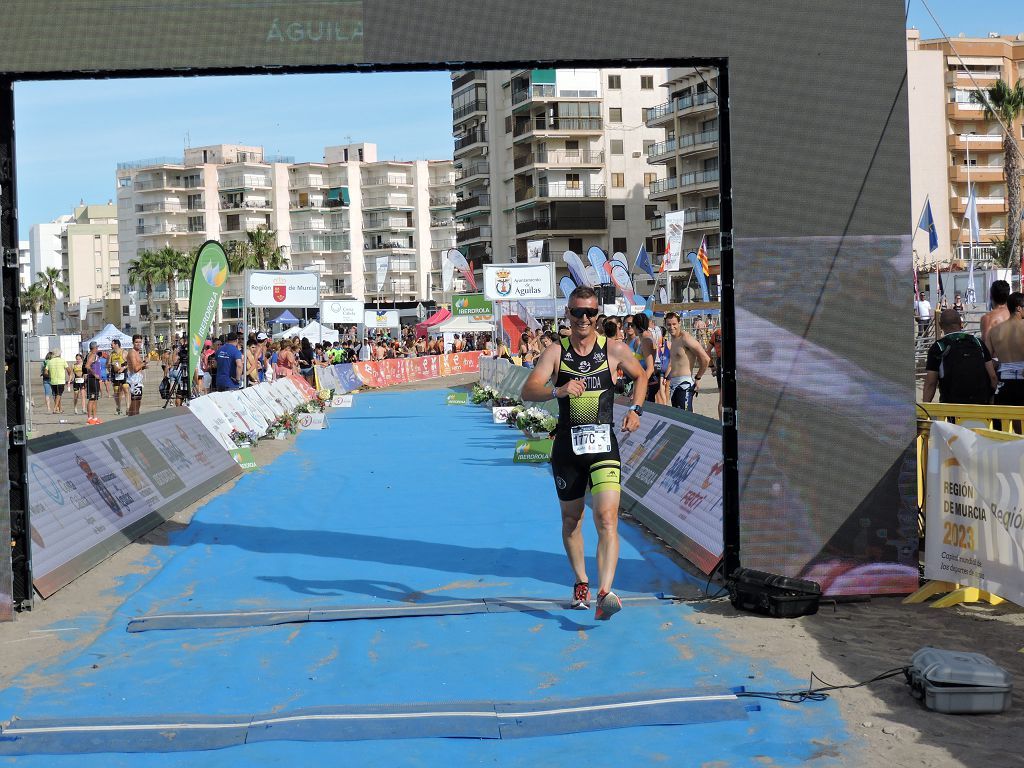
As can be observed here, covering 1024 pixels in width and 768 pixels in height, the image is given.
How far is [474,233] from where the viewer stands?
361 ft

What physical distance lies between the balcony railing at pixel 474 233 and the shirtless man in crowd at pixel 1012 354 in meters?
99.6

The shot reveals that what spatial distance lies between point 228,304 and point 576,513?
11536cm

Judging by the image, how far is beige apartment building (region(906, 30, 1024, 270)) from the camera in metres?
86.2

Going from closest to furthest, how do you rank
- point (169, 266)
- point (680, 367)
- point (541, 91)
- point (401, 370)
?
1. point (680, 367)
2. point (401, 370)
3. point (541, 91)
4. point (169, 266)

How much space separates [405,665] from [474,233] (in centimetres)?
10497

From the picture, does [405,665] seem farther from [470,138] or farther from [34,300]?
[34,300]

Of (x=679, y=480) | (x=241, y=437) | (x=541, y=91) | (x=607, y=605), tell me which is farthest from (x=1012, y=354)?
(x=541, y=91)

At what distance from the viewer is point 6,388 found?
7828 mm

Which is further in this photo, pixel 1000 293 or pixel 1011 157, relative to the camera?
pixel 1011 157

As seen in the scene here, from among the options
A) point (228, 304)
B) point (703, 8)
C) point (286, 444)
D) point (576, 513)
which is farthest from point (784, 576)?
point (228, 304)

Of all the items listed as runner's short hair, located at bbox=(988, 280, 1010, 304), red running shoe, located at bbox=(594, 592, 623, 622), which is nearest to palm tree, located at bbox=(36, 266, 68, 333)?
runner's short hair, located at bbox=(988, 280, 1010, 304)

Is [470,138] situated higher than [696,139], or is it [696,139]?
[470,138]

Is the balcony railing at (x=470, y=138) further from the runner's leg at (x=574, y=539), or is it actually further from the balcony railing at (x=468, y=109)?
the runner's leg at (x=574, y=539)

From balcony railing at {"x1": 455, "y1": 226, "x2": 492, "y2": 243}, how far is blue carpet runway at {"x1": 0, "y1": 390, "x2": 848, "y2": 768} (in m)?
98.2
